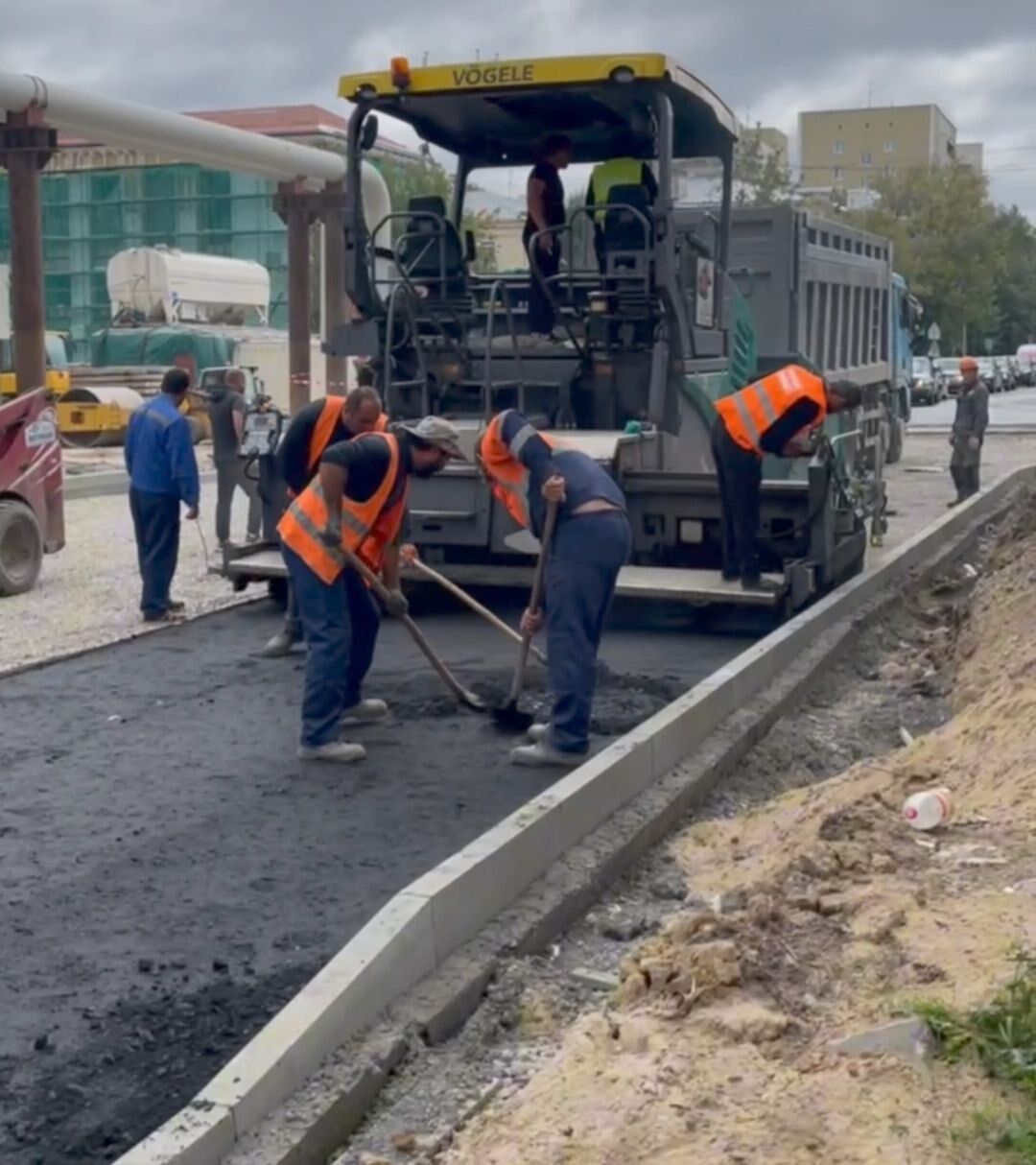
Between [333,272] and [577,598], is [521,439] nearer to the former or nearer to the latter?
[577,598]

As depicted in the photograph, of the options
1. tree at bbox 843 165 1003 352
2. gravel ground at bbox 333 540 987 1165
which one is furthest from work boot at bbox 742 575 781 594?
tree at bbox 843 165 1003 352

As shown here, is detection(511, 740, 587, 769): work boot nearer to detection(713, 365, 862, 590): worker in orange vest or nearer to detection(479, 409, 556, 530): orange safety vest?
detection(479, 409, 556, 530): orange safety vest

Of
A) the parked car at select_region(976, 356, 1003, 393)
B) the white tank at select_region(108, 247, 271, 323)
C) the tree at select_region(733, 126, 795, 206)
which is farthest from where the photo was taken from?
the parked car at select_region(976, 356, 1003, 393)

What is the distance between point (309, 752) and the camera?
23.7 ft

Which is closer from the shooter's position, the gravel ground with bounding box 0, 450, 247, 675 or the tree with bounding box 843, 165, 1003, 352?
the gravel ground with bounding box 0, 450, 247, 675

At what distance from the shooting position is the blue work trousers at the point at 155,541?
1083cm

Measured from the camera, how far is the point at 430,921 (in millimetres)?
4789

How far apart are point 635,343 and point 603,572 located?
12.1 feet

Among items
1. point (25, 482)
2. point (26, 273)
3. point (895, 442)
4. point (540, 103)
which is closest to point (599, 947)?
point (540, 103)

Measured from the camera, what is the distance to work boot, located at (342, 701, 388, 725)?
7.91 meters

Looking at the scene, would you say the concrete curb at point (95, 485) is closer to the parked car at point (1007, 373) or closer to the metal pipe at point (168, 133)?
the metal pipe at point (168, 133)

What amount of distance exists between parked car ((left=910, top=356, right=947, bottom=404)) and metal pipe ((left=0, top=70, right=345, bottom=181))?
2564 centimetres

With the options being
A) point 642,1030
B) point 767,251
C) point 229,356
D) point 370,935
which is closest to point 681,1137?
point 642,1030

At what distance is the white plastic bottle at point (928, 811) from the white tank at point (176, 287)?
31252mm
